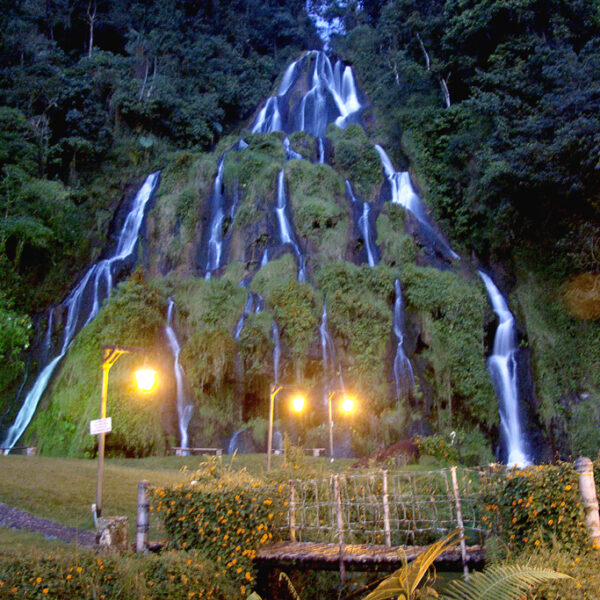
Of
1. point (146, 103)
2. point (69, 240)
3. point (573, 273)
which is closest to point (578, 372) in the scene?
point (573, 273)

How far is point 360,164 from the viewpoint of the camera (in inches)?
1299

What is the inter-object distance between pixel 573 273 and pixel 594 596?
2074cm

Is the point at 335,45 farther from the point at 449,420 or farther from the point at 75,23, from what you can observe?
the point at 449,420

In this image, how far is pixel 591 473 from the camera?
7.04 m

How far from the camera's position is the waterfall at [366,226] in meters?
27.7

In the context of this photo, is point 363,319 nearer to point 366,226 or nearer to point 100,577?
point 366,226

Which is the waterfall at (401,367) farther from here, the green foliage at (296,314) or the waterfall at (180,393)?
the waterfall at (180,393)

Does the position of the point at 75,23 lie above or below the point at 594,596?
above

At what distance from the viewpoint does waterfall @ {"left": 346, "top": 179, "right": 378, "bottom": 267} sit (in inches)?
1089

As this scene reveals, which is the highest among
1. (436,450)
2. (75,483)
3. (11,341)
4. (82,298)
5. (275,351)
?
(82,298)

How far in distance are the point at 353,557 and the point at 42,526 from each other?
19.1 feet

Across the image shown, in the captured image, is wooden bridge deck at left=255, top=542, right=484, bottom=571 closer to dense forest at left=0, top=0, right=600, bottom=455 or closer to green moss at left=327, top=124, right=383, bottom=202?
dense forest at left=0, top=0, right=600, bottom=455

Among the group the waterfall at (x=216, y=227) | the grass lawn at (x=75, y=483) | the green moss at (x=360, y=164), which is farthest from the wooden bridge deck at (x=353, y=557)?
the green moss at (x=360, y=164)

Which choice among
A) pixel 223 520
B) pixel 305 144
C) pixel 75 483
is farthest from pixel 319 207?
pixel 223 520
